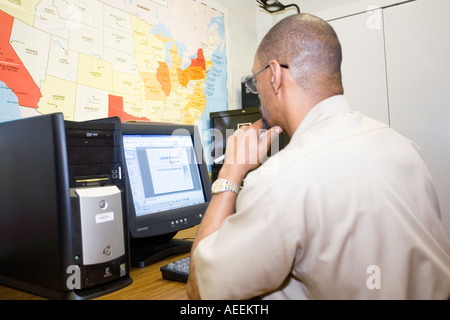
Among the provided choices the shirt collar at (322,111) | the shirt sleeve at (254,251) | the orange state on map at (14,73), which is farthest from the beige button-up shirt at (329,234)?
the orange state on map at (14,73)

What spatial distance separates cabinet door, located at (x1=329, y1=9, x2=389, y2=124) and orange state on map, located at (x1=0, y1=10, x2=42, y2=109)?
71.8 inches

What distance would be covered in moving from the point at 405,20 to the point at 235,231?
6.56 ft

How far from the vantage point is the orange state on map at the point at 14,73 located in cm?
119

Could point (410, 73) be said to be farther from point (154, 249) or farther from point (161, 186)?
point (154, 249)

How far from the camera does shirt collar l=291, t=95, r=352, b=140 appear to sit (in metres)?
0.82

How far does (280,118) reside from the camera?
954 mm

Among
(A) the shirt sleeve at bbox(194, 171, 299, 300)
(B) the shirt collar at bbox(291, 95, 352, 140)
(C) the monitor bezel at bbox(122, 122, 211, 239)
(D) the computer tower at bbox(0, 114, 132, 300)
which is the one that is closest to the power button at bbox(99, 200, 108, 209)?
(D) the computer tower at bbox(0, 114, 132, 300)

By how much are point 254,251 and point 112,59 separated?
1260 millimetres

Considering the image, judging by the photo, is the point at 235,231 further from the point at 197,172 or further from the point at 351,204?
the point at 197,172

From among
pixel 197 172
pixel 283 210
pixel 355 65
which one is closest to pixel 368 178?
pixel 283 210

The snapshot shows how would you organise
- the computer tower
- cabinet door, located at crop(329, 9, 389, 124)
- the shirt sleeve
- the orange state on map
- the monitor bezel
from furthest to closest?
cabinet door, located at crop(329, 9, 389, 124) → the orange state on map → the monitor bezel → the computer tower → the shirt sleeve

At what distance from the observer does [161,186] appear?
112 centimetres

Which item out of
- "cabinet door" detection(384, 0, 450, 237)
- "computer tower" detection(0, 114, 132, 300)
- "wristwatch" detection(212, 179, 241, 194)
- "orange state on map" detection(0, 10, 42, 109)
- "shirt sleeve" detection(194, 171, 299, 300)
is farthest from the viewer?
"cabinet door" detection(384, 0, 450, 237)

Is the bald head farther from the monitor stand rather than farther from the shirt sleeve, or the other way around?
the monitor stand
